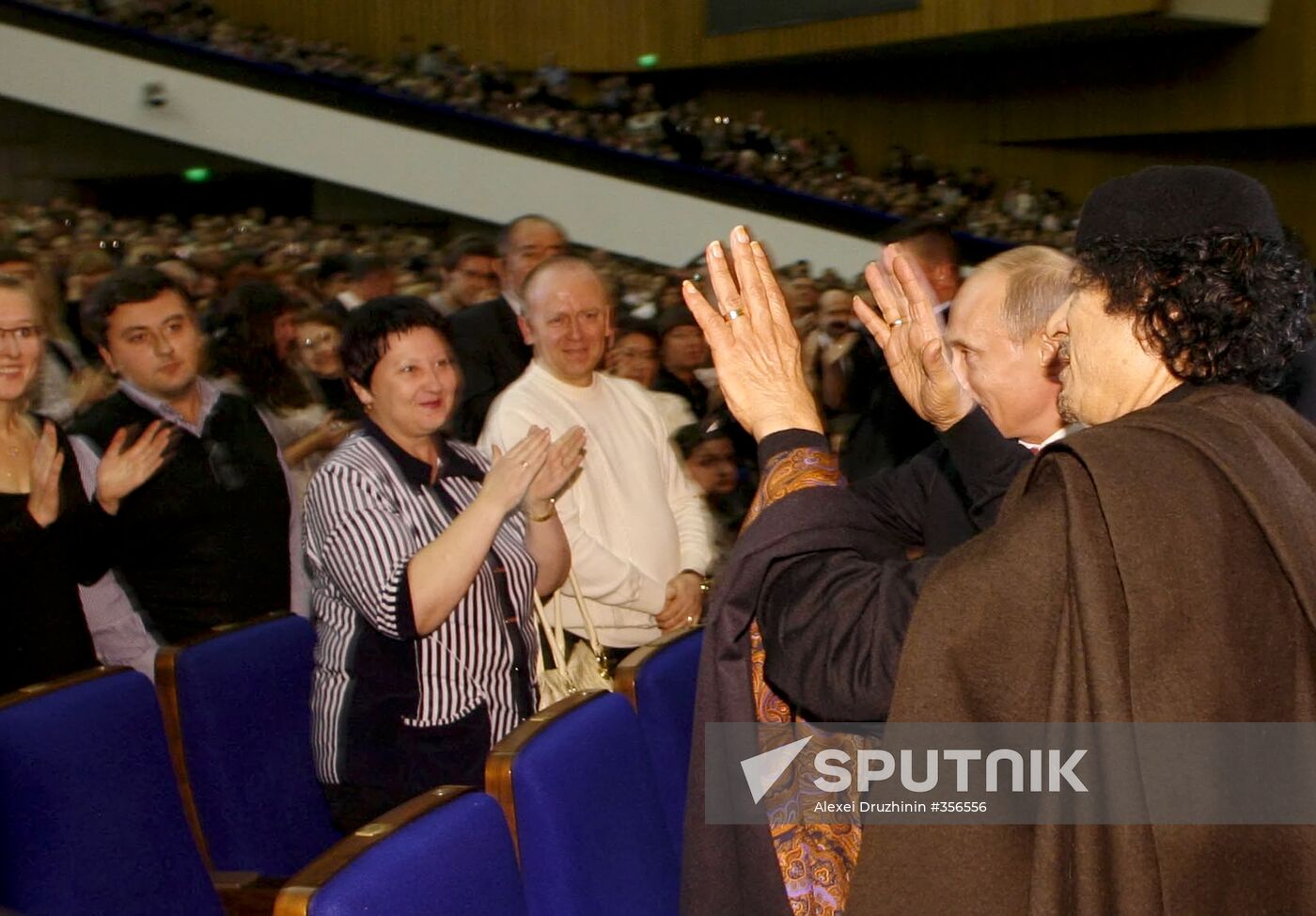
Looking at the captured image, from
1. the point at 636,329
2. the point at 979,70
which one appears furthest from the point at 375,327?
the point at 979,70

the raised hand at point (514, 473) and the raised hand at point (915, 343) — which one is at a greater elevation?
the raised hand at point (915, 343)

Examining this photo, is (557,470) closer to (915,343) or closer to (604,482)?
(604,482)

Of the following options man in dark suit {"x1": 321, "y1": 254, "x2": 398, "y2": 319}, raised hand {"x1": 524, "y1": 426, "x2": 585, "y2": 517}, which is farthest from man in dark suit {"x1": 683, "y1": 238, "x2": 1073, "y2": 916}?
man in dark suit {"x1": 321, "y1": 254, "x2": 398, "y2": 319}

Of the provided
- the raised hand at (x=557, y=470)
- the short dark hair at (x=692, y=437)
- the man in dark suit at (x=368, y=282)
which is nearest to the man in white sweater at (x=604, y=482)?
the short dark hair at (x=692, y=437)

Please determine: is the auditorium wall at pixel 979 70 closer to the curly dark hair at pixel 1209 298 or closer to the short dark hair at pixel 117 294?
the short dark hair at pixel 117 294

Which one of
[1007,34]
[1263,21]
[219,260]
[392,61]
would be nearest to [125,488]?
[219,260]

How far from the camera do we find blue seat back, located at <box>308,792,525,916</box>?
4.51ft

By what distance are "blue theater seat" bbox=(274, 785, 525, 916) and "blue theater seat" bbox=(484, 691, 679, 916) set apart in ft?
0.32

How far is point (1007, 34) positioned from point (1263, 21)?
→ 2.20m

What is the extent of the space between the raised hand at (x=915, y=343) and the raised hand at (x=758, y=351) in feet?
0.91

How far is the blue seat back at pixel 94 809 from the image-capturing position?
1.96 m

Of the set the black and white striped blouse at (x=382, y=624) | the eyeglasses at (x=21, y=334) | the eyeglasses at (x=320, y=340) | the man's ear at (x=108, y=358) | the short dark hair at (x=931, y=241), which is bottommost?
the black and white striped blouse at (x=382, y=624)

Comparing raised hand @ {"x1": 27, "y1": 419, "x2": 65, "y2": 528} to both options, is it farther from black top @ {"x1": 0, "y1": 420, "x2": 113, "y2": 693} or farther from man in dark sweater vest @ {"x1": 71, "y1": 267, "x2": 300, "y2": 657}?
man in dark sweater vest @ {"x1": 71, "y1": 267, "x2": 300, "y2": 657}

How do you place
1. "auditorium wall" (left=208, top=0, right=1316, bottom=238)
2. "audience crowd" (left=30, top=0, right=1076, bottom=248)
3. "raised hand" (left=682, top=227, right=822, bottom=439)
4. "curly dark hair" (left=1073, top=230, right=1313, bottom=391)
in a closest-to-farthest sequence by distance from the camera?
"curly dark hair" (left=1073, top=230, right=1313, bottom=391), "raised hand" (left=682, top=227, right=822, bottom=439), "auditorium wall" (left=208, top=0, right=1316, bottom=238), "audience crowd" (left=30, top=0, right=1076, bottom=248)
